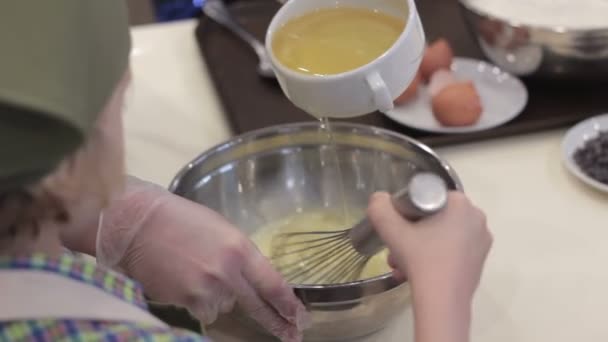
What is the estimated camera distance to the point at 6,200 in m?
0.37

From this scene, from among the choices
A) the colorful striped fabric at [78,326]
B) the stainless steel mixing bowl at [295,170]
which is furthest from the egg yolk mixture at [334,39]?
the colorful striped fabric at [78,326]

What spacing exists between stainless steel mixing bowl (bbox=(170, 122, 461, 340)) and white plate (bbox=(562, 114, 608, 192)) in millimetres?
192

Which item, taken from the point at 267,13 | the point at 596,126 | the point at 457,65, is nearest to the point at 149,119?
the point at 267,13

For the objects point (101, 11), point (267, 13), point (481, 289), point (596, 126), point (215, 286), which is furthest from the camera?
point (267, 13)

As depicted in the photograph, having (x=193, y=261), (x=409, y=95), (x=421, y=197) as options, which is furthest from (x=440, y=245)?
(x=409, y=95)

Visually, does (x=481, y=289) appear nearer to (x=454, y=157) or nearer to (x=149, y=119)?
(x=454, y=157)

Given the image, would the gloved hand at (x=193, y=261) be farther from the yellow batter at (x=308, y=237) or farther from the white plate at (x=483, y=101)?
the white plate at (x=483, y=101)

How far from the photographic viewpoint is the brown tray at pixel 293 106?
845 mm

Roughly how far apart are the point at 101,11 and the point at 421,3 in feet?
2.48

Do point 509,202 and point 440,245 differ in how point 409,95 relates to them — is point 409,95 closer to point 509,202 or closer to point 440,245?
point 509,202

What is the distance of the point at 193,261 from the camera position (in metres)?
0.58

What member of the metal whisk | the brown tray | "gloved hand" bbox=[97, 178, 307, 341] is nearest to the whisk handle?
the metal whisk

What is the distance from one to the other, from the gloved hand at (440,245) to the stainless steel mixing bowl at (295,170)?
14 centimetres

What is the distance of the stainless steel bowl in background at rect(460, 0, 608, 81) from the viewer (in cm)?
81
